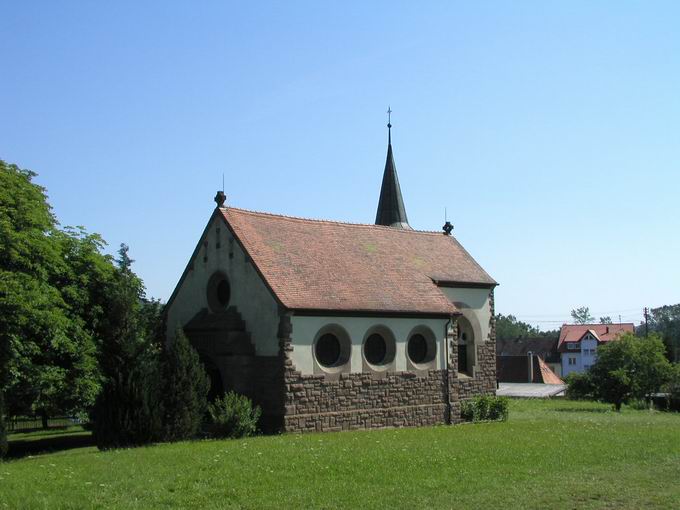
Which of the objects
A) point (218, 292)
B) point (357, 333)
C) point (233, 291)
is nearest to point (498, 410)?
point (357, 333)

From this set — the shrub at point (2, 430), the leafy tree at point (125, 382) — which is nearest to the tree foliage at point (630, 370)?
the leafy tree at point (125, 382)

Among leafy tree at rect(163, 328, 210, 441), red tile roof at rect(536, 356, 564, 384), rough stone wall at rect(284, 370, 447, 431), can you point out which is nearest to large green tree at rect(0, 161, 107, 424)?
leafy tree at rect(163, 328, 210, 441)

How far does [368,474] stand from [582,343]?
3332 inches

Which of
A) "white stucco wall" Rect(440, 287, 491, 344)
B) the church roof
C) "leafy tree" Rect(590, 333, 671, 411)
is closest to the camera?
"white stucco wall" Rect(440, 287, 491, 344)

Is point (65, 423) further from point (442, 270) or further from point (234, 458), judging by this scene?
point (234, 458)

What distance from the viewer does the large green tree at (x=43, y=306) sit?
1783cm

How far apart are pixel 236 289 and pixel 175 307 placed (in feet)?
12.7

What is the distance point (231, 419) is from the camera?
69.4ft

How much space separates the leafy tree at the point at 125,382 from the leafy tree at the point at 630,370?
26.1 metres

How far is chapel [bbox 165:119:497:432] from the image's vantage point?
22828 millimetres

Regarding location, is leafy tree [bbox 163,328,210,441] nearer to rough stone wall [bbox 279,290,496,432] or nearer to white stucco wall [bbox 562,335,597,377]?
rough stone wall [bbox 279,290,496,432]

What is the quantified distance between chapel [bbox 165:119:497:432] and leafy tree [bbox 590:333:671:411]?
1147 centimetres

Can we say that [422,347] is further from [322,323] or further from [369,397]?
[322,323]

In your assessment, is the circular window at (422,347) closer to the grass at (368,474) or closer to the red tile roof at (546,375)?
the grass at (368,474)
